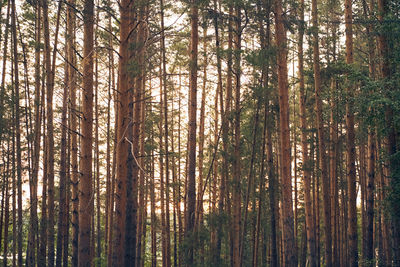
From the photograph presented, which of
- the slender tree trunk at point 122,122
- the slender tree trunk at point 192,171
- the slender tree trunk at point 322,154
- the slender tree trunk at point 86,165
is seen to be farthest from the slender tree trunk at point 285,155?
the slender tree trunk at point 86,165

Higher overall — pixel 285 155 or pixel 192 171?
pixel 285 155

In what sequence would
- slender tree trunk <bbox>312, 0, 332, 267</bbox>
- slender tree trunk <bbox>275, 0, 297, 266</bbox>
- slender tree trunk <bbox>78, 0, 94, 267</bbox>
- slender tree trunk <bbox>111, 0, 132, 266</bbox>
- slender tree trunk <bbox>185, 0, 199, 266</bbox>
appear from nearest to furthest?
1. slender tree trunk <bbox>111, 0, 132, 266</bbox>
2. slender tree trunk <bbox>78, 0, 94, 267</bbox>
3. slender tree trunk <bbox>185, 0, 199, 266</bbox>
4. slender tree trunk <bbox>275, 0, 297, 266</bbox>
5. slender tree trunk <bbox>312, 0, 332, 267</bbox>

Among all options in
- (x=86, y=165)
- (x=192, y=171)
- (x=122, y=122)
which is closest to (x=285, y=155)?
(x=192, y=171)

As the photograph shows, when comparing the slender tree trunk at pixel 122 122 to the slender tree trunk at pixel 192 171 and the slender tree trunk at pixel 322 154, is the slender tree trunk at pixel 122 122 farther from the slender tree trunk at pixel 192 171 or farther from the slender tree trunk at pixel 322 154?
Result: the slender tree trunk at pixel 322 154

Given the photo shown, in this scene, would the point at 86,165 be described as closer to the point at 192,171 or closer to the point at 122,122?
the point at 122,122

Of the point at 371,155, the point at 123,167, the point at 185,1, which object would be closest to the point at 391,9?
the point at 371,155

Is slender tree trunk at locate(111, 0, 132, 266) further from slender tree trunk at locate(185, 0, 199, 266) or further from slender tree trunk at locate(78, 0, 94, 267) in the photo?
slender tree trunk at locate(185, 0, 199, 266)

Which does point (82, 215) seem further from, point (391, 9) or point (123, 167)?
point (391, 9)

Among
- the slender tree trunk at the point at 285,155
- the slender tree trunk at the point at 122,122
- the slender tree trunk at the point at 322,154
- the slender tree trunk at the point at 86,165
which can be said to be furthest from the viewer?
the slender tree trunk at the point at 322,154

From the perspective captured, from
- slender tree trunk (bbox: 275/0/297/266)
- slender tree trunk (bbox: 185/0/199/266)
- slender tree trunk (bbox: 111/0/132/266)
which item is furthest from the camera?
slender tree trunk (bbox: 275/0/297/266)

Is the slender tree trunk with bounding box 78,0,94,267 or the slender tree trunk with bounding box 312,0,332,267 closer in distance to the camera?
the slender tree trunk with bounding box 78,0,94,267

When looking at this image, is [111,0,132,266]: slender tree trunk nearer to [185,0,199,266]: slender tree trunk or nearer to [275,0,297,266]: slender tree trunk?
[185,0,199,266]: slender tree trunk

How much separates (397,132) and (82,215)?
806 centimetres

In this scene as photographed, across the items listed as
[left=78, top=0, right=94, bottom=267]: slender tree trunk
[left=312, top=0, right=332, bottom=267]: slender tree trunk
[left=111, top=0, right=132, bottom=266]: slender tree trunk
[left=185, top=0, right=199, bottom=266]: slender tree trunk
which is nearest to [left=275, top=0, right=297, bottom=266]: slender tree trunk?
[left=185, top=0, right=199, bottom=266]: slender tree trunk
